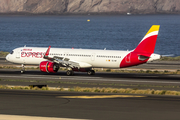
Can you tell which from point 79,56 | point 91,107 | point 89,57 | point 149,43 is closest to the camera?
point 91,107

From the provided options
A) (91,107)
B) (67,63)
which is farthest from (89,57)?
(91,107)

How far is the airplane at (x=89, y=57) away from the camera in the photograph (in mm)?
52688

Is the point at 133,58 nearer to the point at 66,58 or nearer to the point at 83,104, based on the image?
the point at 66,58

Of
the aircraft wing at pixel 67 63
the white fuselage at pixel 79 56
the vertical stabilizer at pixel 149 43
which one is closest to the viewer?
the vertical stabilizer at pixel 149 43

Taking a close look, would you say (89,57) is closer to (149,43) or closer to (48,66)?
(48,66)

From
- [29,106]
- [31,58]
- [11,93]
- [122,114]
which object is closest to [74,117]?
[122,114]

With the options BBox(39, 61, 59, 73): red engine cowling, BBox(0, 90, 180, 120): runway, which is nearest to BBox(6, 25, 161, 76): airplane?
BBox(39, 61, 59, 73): red engine cowling

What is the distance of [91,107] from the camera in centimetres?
2722

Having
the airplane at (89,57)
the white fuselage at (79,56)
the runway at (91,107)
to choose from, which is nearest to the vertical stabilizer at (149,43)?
the airplane at (89,57)

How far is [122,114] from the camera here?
972 inches

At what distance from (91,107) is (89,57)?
28.1 m

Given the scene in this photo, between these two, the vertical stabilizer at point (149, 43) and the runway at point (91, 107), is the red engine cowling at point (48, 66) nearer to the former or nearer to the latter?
the vertical stabilizer at point (149, 43)

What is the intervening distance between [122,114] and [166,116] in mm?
2900

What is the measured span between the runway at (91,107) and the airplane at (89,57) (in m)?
20.0
